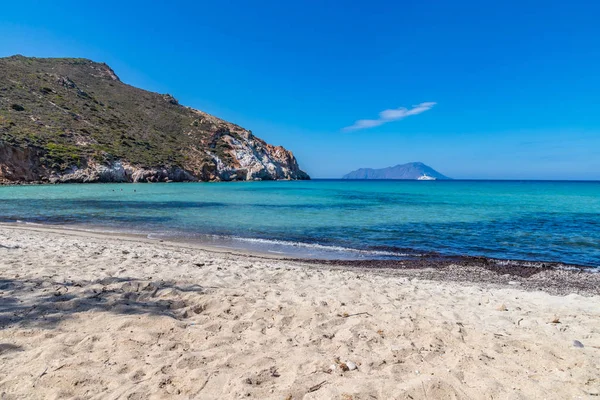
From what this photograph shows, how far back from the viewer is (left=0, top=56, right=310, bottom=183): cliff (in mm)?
53250

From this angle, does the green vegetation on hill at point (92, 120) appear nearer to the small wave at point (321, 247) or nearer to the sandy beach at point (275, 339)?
the small wave at point (321, 247)

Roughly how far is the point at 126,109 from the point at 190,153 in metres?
19.6

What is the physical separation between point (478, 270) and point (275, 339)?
323 inches

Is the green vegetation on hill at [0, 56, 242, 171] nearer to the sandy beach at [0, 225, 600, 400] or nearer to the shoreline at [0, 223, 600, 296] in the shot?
the shoreline at [0, 223, 600, 296]

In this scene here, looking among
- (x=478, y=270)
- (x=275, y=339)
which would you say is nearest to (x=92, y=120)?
(x=478, y=270)

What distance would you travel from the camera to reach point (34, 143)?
5197cm

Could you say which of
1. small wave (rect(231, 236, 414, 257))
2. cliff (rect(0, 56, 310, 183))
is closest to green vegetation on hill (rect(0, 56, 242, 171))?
cliff (rect(0, 56, 310, 183))

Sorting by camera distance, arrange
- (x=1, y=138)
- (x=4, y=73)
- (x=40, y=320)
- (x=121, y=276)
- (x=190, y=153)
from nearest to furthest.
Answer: (x=40, y=320) < (x=121, y=276) < (x=1, y=138) < (x=4, y=73) < (x=190, y=153)

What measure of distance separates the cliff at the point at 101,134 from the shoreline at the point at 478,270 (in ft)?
176

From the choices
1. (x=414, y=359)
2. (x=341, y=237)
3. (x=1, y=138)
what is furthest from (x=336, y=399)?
(x=1, y=138)

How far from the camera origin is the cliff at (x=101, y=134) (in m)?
53.2

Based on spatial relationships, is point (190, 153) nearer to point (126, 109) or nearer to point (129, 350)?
point (126, 109)

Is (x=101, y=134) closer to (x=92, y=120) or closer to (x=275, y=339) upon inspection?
(x=92, y=120)

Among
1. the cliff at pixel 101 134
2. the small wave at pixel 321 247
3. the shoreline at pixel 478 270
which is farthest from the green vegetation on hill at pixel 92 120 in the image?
the shoreline at pixel 478 270
